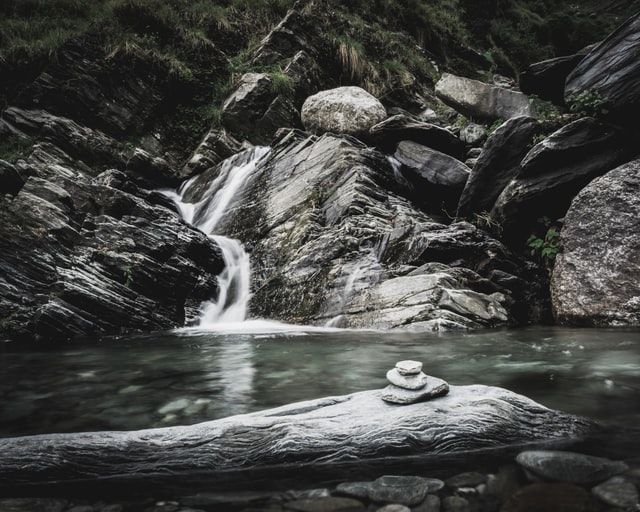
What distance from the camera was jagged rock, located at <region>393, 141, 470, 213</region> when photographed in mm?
9375

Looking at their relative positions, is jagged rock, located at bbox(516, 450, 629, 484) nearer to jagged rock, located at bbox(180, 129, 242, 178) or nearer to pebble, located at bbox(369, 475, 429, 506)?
pebble, located at bbox(369, 475, 429, 506)

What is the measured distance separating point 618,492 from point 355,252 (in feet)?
20.6

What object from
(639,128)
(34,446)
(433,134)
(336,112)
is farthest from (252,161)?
(34,446)

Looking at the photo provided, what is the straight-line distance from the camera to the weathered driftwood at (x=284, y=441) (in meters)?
2.10

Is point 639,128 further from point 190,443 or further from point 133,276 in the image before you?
point 133,276

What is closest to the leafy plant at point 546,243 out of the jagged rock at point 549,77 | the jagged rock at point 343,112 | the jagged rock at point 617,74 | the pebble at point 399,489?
the jagged rock at point 617,74

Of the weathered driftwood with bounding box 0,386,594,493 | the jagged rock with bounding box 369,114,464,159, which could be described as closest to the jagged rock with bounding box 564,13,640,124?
the jagged rock with bounding box 369,114,464,159

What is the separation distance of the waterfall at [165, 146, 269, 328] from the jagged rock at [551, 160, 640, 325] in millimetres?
5401

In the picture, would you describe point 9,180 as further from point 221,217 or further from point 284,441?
point 284,441

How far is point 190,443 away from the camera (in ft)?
7.35

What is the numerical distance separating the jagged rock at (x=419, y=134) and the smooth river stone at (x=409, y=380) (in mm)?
8753

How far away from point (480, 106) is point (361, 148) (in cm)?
369

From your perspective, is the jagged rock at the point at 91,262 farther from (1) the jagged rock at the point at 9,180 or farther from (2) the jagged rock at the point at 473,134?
(2) the jagged rock at the point at 473,134

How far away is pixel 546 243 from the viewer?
287 inches
